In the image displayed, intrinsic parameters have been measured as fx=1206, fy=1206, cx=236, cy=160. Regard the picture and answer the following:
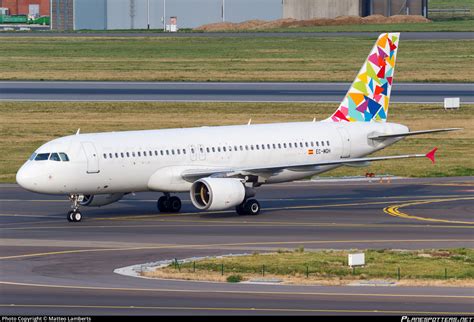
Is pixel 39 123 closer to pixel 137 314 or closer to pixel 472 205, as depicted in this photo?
pixel 472 205

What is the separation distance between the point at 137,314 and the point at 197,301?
2953 mm

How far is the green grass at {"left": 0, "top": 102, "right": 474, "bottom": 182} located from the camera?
85.3 m

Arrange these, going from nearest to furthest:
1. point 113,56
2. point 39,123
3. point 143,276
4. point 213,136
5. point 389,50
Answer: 1. point 143,276
2. point 213,136
3. point 389,50
4. point 39,123
5. point 113,56

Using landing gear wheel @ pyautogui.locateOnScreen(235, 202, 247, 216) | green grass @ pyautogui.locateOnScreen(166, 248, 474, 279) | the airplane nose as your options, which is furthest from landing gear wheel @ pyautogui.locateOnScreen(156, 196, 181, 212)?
green grass @ pyautogui.locateOnScreen(166, 248, 474, 279)

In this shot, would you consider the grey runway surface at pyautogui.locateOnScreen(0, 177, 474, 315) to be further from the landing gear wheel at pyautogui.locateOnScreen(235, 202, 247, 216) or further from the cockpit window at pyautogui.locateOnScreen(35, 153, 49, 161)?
the cockpit window at pyautogui.locateOnScreen(35, 153, 49, 161)

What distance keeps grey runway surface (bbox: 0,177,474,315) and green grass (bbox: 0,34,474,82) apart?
2510 inches

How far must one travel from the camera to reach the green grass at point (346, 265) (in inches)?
1667

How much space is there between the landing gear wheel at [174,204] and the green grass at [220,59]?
2799 inches

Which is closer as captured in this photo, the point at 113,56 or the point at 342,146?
the point at 342,146

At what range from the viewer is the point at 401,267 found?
143ft

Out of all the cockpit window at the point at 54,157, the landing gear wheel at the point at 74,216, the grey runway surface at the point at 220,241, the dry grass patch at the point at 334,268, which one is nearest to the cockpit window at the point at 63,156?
the cockpit window at the point at 54,157

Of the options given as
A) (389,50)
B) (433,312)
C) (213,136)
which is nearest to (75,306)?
(433,312)

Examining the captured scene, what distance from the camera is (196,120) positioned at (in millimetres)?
101750

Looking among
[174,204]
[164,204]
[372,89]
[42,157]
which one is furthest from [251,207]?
[372,89]
